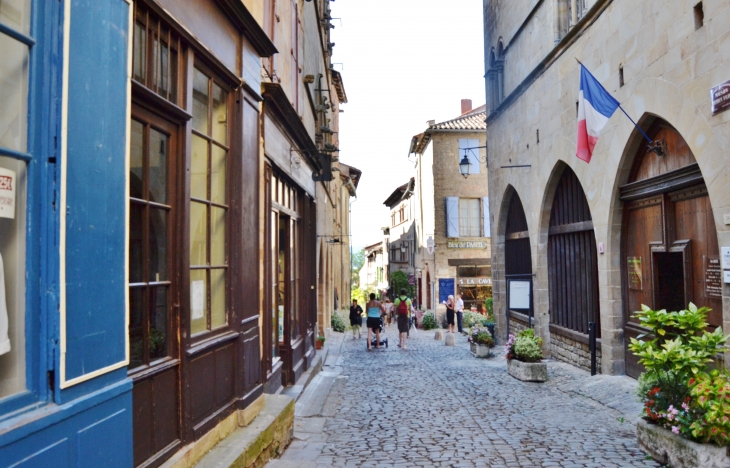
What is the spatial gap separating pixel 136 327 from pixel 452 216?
2868 cm

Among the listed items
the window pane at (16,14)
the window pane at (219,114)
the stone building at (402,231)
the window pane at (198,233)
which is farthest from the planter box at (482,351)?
the stone building at (402,231)

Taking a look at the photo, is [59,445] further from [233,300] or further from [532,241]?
[532,241]

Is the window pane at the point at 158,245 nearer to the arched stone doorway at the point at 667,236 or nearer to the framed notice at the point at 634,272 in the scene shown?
the arched stone doorway at the point at 667,236

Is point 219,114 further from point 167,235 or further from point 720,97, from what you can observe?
point 720,97

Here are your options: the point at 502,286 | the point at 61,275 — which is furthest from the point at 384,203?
the point at 61,275

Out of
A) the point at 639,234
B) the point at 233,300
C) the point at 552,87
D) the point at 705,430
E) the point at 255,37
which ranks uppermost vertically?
the point at 552,87

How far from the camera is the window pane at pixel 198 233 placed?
468cm

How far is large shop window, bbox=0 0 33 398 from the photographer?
2602 mm

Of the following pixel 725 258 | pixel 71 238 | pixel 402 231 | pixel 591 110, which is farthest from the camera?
pixel 402 231

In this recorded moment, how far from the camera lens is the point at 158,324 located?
4.17 m

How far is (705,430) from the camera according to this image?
16.8ft

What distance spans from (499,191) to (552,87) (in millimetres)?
4790

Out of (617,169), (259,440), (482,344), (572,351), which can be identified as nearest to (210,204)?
(259,440)

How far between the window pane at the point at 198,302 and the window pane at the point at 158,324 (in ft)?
1.32
